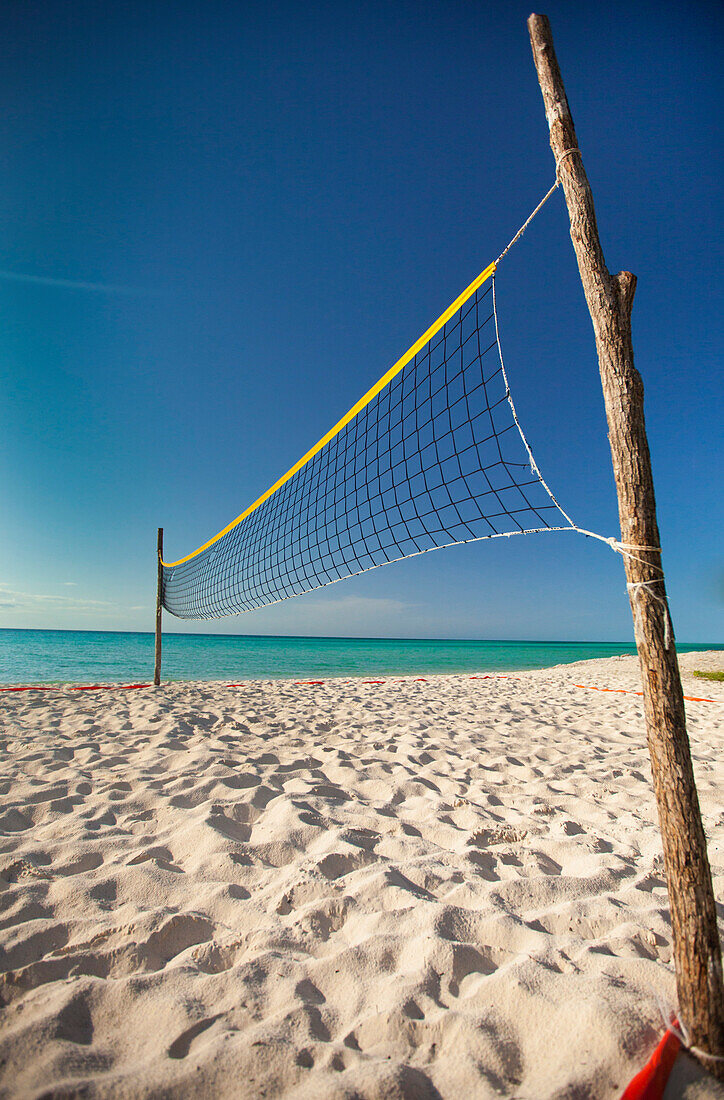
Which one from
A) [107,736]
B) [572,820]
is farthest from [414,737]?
[107,736]

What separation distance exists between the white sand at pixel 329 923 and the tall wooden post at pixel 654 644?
201 millimetres

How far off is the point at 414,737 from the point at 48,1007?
299 centimetres

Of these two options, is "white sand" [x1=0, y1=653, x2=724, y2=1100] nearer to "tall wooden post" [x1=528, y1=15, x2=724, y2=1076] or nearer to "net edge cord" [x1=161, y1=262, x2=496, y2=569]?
"tall wooden post" [x1=528, y1=15, x2=724, y2=1076]

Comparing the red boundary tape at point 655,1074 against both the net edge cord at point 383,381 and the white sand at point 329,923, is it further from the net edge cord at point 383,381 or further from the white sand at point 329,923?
the net edge cord at point 383,381

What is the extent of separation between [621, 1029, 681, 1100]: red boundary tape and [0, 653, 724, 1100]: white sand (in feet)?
0.17

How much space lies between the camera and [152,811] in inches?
95.1

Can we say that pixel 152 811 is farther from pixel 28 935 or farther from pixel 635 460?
pixel 635 460

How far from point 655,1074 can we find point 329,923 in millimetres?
957

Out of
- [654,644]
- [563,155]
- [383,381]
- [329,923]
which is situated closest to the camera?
[654,644]

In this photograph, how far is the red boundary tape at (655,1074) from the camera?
99 centimetres

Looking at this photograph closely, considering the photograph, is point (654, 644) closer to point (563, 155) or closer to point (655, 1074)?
point (655, 1074)

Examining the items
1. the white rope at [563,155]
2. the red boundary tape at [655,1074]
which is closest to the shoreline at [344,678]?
the red boundary tape at [655,1074]

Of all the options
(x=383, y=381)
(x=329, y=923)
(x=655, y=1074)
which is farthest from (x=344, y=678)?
(x=655, y=1074)

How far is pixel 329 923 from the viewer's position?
1.64 metres
